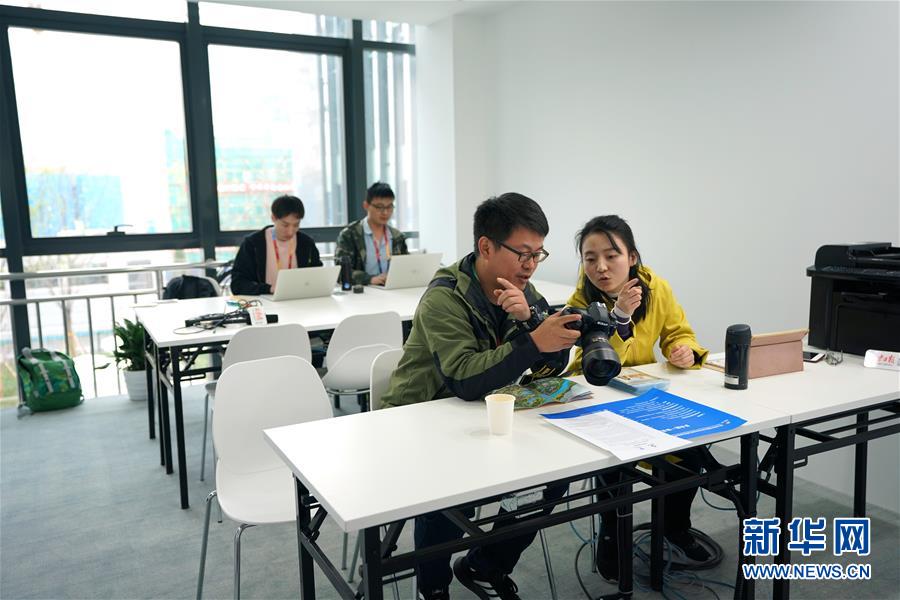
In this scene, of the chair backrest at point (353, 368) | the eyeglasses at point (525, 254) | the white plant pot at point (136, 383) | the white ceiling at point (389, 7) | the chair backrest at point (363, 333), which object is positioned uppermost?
the white ceiling at point (389, 7)

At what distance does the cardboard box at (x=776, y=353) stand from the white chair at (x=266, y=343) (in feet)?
5.42

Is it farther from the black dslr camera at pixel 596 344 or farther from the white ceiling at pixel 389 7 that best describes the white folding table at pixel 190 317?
the white ceiling at pixel 389 7

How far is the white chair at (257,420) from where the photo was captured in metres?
2.09

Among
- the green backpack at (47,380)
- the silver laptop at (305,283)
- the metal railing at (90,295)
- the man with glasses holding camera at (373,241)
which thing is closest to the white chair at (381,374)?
the silver laptop at (305,283)

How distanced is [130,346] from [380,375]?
10.2 ft

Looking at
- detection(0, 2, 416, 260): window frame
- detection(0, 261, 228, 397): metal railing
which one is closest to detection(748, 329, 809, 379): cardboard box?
detection(0, 261, 228, 397): metal railing

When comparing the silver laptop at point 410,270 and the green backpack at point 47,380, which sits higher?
the silver laptop at point 410,270

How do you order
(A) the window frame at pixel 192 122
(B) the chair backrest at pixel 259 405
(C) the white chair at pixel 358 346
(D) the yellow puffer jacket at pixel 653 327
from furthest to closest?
(A) the window frame at pixel 192 122, (C) the white chair at pixel 358 346, (D) the yellow puffer jacket at pixel 653 327, (B) the chair backrest at pixel 259 405

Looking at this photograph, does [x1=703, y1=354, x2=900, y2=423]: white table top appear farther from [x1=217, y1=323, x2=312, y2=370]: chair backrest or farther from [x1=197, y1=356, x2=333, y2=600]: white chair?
[x1=217, y1=323, x2=312, y2=370]: chair backrest

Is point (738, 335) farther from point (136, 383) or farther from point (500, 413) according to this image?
point (136, 383)

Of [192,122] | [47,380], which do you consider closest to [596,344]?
[47,380]

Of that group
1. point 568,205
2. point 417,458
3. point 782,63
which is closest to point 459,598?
point 417,458

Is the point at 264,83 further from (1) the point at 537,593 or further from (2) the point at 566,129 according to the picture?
(1) the point at 537,593

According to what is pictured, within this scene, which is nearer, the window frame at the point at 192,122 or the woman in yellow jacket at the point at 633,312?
the woman in yellow jacket at the point at 633,312
